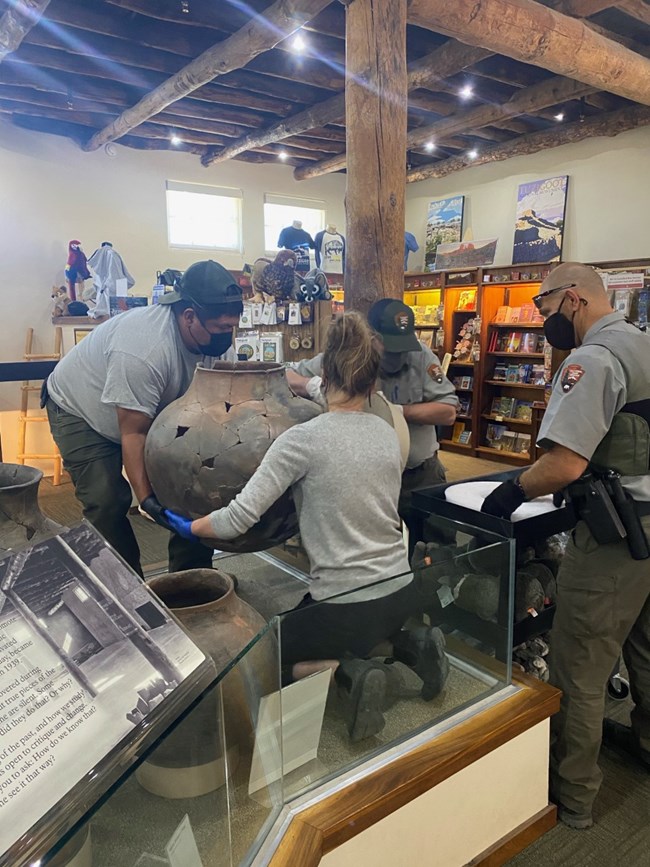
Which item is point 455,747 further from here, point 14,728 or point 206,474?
point 14,728

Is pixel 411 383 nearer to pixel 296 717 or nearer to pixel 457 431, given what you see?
pixel 296 717

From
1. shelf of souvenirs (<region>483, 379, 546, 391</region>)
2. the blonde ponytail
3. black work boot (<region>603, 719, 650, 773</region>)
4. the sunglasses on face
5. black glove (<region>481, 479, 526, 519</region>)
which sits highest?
the sunglasses on face

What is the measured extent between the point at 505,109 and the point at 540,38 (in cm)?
229

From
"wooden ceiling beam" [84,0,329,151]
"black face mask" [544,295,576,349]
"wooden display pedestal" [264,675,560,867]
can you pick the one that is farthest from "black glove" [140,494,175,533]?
"wooden ceiling beam" [84,0,329,151]

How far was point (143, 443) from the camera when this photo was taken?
79.4 inches

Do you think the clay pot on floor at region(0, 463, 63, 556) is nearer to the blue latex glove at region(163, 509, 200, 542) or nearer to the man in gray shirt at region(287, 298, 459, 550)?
the blue latex glove at region(163, 509, 200, 542)

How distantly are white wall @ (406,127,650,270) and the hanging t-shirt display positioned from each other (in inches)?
109

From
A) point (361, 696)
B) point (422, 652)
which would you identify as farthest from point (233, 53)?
point (361, 696)

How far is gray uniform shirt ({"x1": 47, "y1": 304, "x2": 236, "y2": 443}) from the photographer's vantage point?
6.61 feet

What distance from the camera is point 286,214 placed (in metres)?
8.45

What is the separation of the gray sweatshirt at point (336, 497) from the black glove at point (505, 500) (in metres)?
0.42

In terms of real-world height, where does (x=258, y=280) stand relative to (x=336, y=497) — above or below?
above

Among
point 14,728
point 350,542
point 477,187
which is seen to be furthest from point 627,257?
point 14,728

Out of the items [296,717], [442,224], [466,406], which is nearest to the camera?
[296,717]
